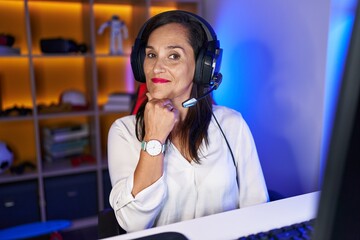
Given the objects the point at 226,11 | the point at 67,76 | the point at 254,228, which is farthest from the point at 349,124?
the point at 67,76

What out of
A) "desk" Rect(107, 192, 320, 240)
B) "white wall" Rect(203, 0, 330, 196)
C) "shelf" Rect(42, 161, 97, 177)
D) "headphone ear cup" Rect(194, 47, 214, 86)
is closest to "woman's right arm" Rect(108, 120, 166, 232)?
"desk" Rect(107, 192, 320, 240)

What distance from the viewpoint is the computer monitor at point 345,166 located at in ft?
0.61

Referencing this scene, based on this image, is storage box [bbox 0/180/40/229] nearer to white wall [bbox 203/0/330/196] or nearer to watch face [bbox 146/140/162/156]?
white wall [bbox 203/0/330/196]

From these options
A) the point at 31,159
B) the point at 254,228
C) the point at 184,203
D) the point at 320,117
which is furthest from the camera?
the point at 31,159

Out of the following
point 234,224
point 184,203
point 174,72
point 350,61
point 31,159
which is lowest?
point 31,159

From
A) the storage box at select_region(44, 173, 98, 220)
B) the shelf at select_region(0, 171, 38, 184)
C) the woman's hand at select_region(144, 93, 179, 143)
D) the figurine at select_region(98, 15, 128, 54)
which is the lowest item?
the storage box at select_region(44, 173, 98, 220)

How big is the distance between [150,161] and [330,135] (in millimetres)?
779

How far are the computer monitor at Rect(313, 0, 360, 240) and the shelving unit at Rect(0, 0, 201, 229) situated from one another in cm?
222

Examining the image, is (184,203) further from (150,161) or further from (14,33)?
(14,33)

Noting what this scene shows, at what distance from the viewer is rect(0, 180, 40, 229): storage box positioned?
2170 millimetres

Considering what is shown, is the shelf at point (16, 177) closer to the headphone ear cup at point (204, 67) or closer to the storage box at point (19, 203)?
the storage box at point (19, 203)

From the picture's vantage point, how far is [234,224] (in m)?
0.73

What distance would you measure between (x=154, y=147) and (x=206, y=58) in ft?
1.10

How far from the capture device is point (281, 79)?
1.69 metres
